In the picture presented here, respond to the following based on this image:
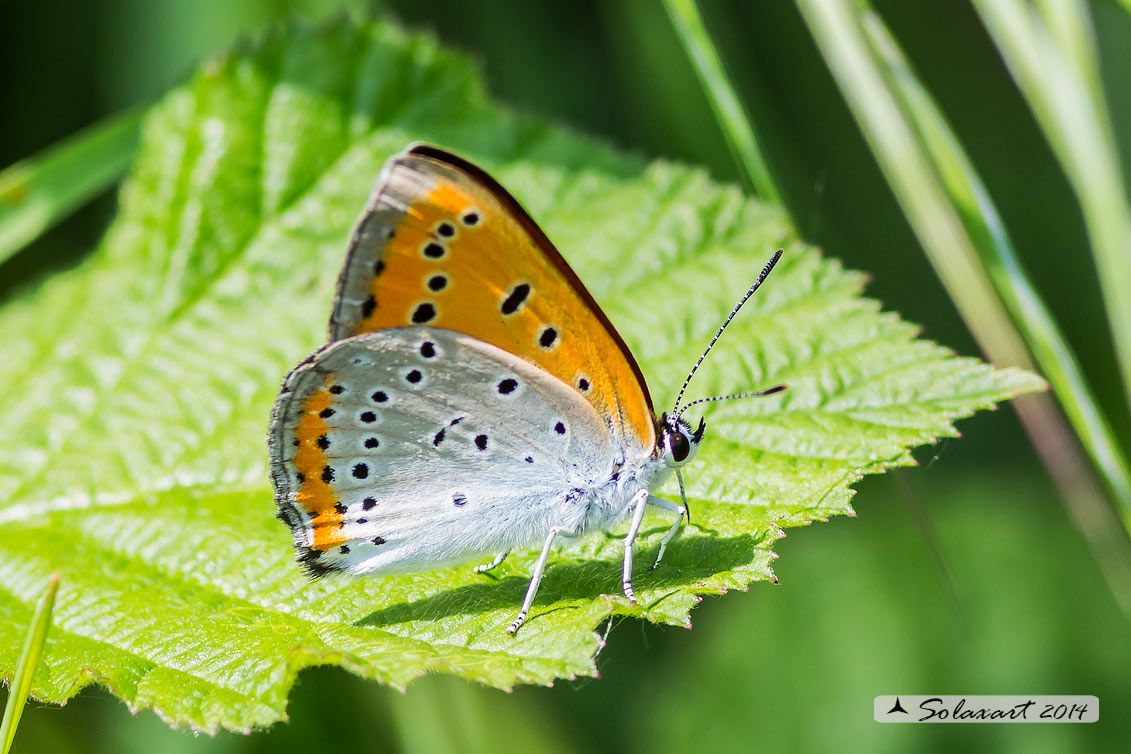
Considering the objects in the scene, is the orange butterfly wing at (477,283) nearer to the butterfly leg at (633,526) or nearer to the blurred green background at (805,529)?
the butterfly leg at (633,526)

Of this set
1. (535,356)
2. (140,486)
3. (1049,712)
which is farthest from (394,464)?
(1049,712)

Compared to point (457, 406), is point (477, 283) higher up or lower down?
higher up

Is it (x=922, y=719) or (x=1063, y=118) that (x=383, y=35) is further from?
(x=922, y=719)

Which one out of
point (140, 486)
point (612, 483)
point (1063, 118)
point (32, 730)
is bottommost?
point (32, 730)

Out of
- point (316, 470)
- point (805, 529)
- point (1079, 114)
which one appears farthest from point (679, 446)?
point (805, 529)

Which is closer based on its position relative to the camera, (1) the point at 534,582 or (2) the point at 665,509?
(1) the point at 534,582

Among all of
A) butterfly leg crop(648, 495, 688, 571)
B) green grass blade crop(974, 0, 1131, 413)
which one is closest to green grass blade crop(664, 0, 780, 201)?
green grass blade crop(974, 0, 1131, 413)

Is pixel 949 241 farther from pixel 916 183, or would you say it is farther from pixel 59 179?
pixel 59 179
